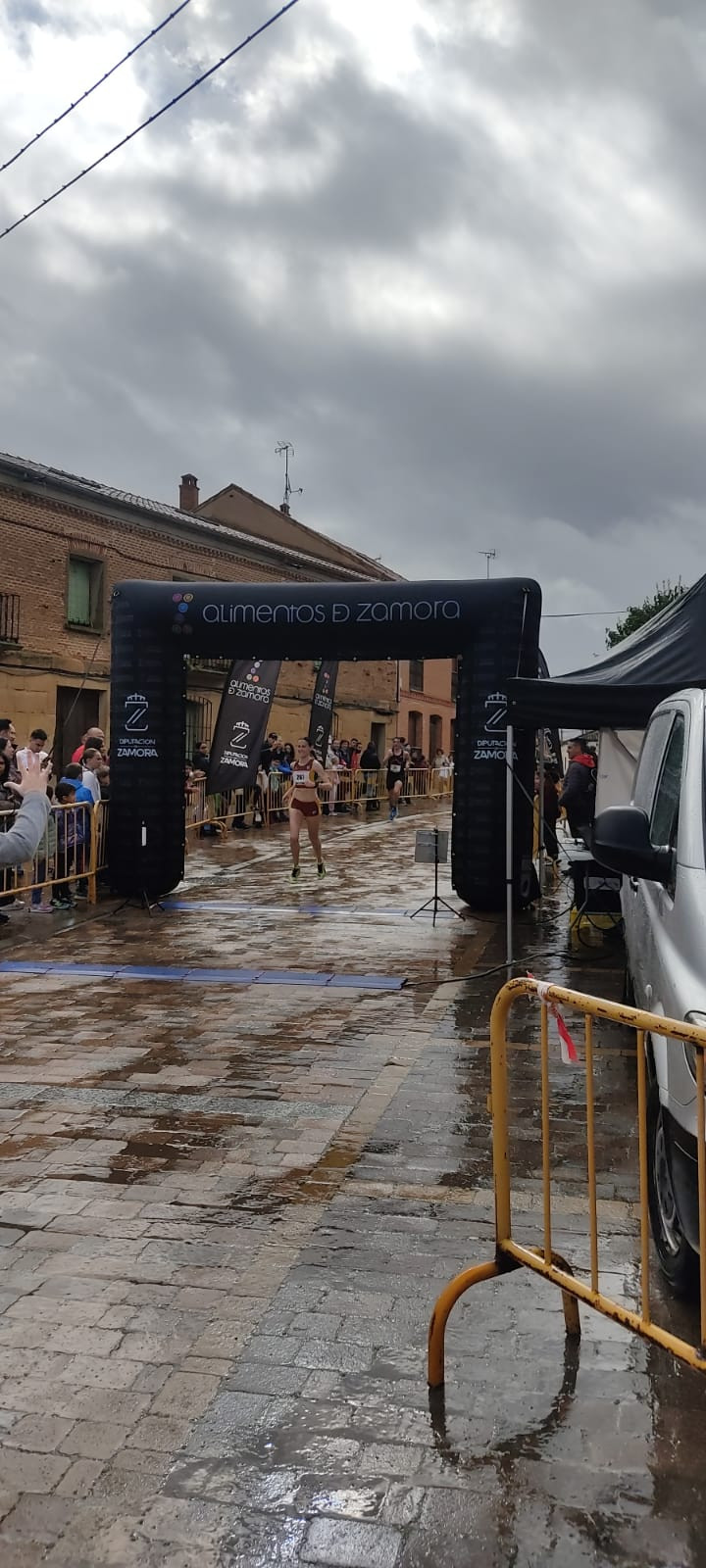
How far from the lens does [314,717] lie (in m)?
22.1

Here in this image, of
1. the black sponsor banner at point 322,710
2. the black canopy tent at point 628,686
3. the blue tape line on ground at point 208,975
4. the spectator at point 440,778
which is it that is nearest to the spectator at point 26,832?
the blue tape line on ground at point 208,975

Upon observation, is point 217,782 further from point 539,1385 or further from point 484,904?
point 539,1385

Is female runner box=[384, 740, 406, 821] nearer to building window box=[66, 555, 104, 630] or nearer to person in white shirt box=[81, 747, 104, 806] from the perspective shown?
building window box=[66, 555, 104, 630]

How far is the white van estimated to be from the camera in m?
3.32

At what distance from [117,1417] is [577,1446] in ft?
3.92

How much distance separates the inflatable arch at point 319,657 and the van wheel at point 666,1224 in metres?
7.11

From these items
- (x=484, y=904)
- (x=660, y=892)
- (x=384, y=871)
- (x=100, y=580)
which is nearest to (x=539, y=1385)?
(x=660, y=892)

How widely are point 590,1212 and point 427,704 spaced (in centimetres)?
4282

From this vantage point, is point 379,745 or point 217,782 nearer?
point 217,782

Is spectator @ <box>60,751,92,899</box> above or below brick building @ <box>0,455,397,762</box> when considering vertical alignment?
below

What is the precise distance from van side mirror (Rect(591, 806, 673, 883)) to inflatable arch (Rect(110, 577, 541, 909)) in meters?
6.48

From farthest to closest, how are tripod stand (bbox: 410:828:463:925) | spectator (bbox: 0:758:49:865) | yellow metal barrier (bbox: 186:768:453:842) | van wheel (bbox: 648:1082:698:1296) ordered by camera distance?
→ yellow metal barrier (bbox: 186:768:453:842)
tripod stand (bbox: 410:828:463:925)
spectator (bbox: 0:758:49:865)
van wheel (bbox: 648:1082:698:1296)

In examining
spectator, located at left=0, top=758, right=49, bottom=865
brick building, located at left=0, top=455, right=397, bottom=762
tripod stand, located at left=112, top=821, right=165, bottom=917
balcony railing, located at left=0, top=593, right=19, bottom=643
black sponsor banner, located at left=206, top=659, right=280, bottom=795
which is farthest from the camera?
brick building, located at left=0, top=455, right=397, bottom=762

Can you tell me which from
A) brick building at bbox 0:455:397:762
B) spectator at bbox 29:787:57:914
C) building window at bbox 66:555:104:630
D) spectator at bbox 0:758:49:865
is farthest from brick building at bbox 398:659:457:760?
spectator at bbox 0:758:49:865
